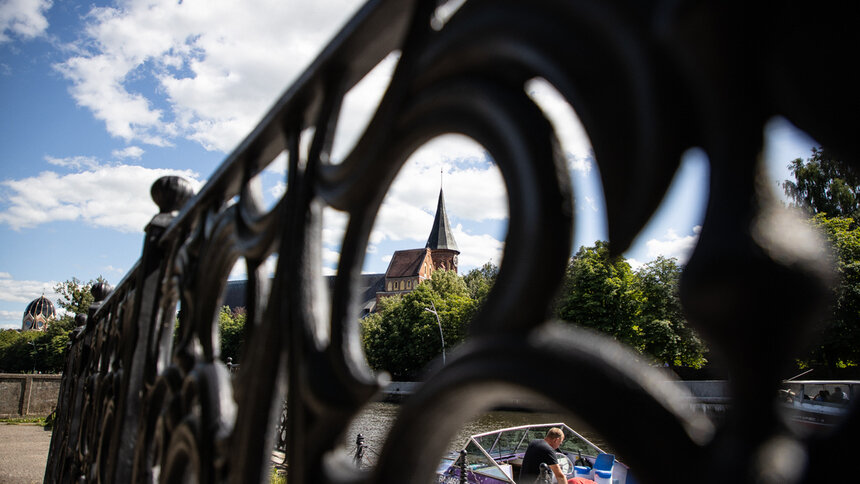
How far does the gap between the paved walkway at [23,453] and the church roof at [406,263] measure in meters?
49.7

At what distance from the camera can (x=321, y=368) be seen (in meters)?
0.66

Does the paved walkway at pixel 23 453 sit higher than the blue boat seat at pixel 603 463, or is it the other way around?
the blue boat seat at pixel 603 463

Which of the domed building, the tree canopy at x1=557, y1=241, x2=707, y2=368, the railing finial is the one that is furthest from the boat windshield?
the domed building

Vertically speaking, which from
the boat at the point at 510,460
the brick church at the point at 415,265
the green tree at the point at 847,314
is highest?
the brick church at the point at 415,265

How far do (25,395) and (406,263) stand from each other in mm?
46585

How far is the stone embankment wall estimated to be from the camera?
28609mm

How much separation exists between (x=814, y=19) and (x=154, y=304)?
5.62ft

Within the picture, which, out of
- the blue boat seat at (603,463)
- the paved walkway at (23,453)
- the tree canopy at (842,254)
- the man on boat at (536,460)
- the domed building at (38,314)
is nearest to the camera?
the man on boat at (536,460)

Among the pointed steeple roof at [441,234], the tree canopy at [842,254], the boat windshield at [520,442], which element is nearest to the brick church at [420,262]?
the pointed steeple roof at [441,234]

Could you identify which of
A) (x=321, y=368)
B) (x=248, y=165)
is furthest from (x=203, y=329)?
(x=321, y=368)

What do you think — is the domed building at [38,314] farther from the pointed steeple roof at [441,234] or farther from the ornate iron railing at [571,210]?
the ornate iron railing at [571,210]

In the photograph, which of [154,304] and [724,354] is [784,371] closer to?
[724,354]

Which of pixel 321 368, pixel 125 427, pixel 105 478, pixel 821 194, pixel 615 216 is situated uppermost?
pixel 821 194

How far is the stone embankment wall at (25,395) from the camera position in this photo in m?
28.6
